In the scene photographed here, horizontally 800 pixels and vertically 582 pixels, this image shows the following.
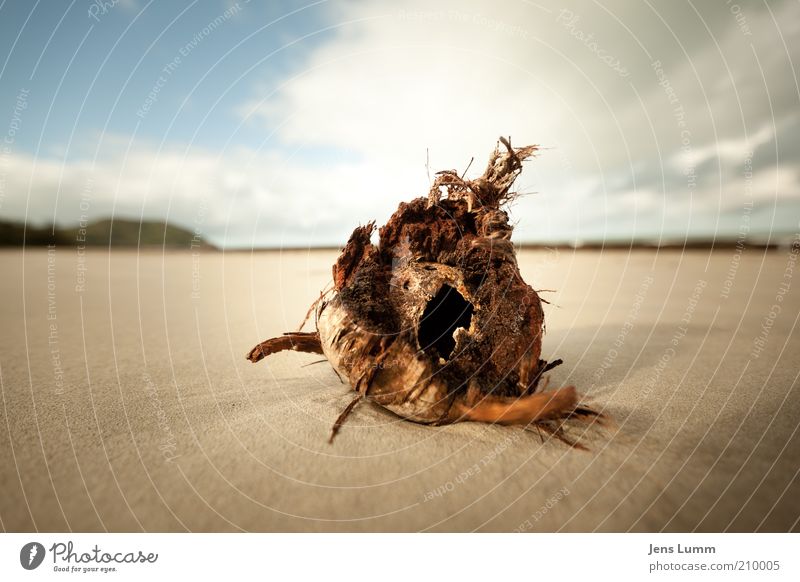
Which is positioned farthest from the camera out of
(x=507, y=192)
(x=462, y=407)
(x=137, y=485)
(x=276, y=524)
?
(x=507, y=192)

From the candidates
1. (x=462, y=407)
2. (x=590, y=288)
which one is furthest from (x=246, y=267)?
(x=462, y=407)

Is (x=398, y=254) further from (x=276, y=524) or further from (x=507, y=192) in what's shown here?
(x=276, y=524)

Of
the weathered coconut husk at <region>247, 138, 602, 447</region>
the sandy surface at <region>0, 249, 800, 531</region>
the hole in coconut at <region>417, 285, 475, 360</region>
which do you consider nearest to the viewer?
the sandy surface at <region>0, 249, 800, 531</region>
